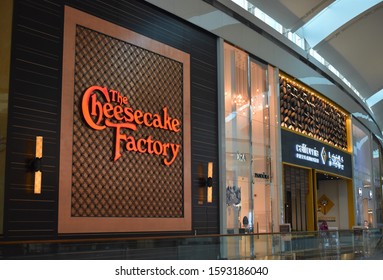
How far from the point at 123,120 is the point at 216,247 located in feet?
14.5

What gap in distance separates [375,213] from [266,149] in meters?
18.1

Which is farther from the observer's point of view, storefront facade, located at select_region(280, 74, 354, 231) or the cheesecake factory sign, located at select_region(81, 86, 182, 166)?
storefront facade, located at select_region(280, 74, 354, 231)

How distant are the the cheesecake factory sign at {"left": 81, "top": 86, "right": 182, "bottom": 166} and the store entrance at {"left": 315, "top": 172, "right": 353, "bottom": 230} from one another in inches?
633

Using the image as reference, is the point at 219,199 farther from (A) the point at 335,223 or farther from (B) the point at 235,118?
(A) the point at 335,223

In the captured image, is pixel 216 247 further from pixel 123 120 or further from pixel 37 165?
pixel 123 120

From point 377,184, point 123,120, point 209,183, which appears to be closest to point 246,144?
point 209,183

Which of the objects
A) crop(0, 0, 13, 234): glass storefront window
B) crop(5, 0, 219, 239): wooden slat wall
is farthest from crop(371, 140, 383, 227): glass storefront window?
crop(0, 0, 13, 234): glass storefront window

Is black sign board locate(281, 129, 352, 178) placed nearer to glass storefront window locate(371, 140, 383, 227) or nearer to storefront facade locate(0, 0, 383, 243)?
storefront facade locate(0, 0, 383, 243)

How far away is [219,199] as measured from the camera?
14438 millimetres

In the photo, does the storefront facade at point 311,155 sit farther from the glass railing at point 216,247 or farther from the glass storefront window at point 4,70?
the glass storefront window at point 4,70

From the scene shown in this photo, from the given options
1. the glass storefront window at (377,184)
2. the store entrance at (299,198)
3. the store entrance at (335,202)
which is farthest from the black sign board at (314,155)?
the glass storefront window at (377,184)

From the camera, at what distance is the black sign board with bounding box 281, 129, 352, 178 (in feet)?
62.8

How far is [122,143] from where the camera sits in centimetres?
1179
